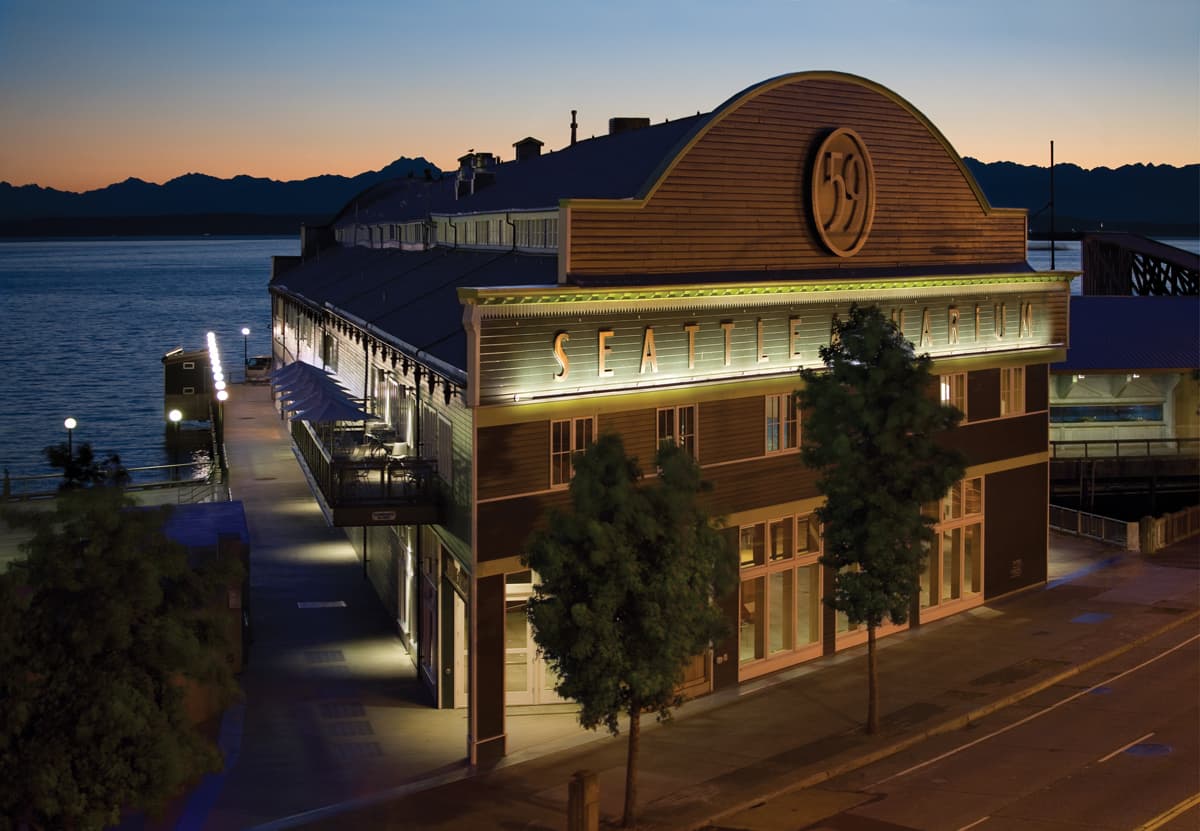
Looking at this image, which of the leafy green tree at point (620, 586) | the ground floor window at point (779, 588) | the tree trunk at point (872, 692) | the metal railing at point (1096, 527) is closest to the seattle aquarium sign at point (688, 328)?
the ground floor window at point (779, 588)

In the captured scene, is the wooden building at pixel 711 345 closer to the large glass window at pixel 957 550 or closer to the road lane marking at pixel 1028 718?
the large glass window at pixel 957 550

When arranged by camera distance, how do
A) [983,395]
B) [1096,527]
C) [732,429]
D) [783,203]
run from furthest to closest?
[1096,527] → [983,395] → [783,203] → [732,429]

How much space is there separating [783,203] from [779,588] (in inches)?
342

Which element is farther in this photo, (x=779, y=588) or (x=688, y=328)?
(x=779, y=588)

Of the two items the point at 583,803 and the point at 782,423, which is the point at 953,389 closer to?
Answer: the point at 782,423

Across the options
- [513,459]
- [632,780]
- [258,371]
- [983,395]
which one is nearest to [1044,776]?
[632,780]

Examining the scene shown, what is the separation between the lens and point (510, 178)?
45.5 meters

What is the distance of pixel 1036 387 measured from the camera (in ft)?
135

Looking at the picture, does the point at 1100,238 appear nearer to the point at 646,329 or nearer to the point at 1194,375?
the point at 1194,375

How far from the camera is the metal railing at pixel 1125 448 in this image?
5906 cm

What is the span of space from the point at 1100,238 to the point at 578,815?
6994cm

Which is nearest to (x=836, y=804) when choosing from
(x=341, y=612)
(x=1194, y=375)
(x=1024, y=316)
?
(x=341, y=612)

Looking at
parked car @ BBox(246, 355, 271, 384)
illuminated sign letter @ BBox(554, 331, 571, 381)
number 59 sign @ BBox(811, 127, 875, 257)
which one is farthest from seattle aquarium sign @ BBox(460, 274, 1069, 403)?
parked car @ BBox(246, 355, 271, 384)

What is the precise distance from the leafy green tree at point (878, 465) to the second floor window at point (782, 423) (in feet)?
16.3
